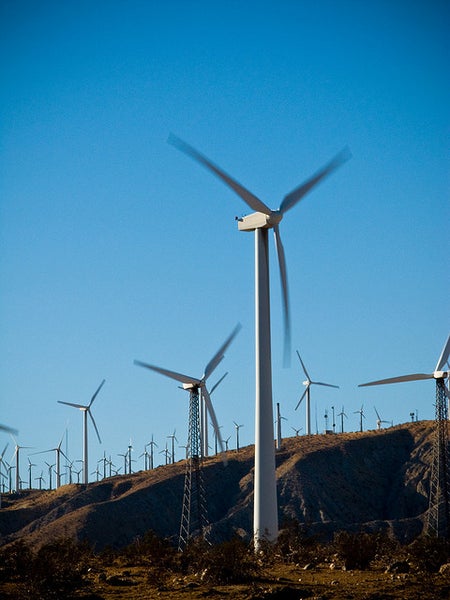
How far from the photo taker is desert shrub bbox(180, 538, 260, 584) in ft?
133

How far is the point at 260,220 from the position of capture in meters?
63.1

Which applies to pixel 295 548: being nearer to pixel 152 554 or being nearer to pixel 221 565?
pixel 152 554

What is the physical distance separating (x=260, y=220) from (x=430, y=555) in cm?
2566

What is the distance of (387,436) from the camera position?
6939 inches

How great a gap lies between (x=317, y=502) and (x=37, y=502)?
163 ft

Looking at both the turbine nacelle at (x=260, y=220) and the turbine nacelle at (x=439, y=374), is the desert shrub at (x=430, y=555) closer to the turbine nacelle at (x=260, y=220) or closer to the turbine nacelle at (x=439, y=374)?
the turbine nacelle at (x=260, y=220)

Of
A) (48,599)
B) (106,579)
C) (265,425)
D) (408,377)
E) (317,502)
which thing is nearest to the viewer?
(48,599)

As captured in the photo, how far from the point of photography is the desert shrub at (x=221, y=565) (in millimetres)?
40562

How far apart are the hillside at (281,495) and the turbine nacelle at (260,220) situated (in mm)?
76701

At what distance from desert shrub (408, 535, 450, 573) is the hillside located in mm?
87258

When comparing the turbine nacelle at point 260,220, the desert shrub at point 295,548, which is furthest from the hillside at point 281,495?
the turbine nacelle at point 260,220

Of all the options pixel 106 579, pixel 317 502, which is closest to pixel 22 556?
pixel 106 579

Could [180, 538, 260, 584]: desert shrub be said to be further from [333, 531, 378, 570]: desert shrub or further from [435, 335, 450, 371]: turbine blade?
[435, 335, 450, 371]: turbine blade

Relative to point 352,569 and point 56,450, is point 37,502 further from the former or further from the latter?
point 352,569
